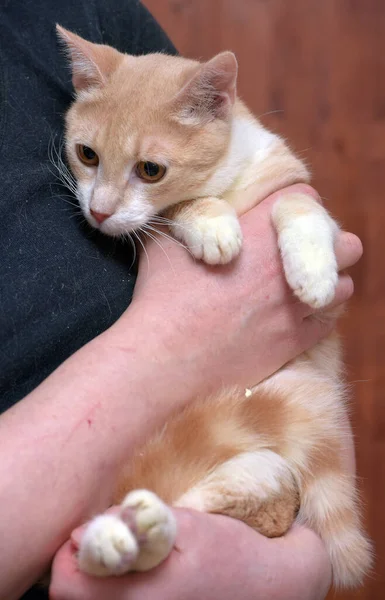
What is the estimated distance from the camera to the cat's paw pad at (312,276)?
0.99m

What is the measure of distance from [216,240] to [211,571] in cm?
51

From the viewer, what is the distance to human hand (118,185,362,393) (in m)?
0.94

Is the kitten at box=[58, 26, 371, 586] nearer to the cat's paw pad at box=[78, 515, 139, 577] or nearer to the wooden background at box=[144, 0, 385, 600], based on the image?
the cat's paw pad at box=[78, 515, 139, 577]

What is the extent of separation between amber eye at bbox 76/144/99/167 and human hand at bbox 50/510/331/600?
0.68m

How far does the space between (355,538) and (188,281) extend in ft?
1.69

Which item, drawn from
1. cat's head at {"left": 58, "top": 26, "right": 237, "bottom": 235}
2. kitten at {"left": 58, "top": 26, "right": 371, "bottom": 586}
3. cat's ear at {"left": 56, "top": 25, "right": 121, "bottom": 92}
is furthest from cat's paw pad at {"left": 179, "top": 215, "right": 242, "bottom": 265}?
cat's ear at {"left": 56, "top": 25, "right": 121, "bottom": 92}

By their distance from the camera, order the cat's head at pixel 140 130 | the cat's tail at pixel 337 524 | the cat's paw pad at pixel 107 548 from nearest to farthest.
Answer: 1. the cat's paw pad at pixel 107 548
2. the cat's tail at pixel 337 524
3. the cat's head at pixel 140 130

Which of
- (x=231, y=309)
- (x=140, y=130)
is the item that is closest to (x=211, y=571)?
(x=231, y=309)

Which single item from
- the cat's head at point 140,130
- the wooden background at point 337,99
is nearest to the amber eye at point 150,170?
the cat's head at point 140,130

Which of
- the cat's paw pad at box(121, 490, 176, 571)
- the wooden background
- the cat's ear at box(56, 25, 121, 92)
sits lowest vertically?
the wooden background

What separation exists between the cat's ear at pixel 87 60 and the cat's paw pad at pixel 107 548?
2.70ft

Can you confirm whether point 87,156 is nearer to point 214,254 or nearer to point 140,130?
point 140,130

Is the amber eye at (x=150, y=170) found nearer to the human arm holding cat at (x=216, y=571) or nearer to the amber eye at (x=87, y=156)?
the amber eye at (x=87, y=156)

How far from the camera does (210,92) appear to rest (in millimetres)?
1101
